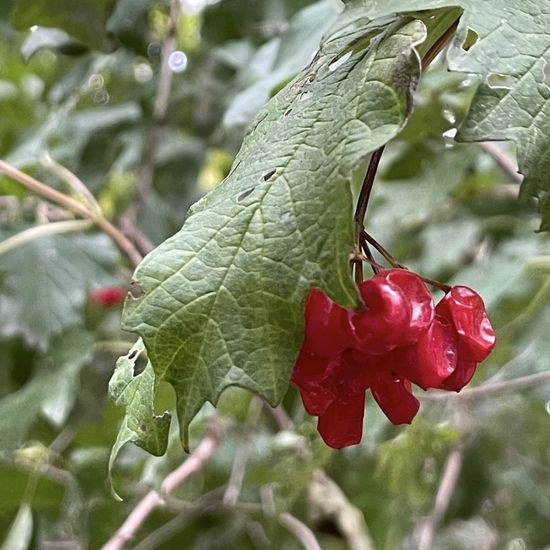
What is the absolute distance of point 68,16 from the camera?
3.83 feet

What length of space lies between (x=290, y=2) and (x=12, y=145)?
67 centimetres

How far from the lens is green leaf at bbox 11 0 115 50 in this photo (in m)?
1.15

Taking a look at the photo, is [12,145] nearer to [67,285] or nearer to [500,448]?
[67,285]

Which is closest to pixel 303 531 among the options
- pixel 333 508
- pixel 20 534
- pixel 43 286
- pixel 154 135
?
pixel 333 508

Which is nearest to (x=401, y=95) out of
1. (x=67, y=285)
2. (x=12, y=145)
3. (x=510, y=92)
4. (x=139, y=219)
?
(x=510, y=92)

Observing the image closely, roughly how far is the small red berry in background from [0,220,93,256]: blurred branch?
14.0 inches

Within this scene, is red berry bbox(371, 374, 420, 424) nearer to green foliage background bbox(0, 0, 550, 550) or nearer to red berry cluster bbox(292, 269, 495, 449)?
red berry cluster bbox(292, 269, 495, 449)

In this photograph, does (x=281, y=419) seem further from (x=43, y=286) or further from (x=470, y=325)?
(x=470, y=325)

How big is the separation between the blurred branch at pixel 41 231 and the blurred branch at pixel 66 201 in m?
0.03

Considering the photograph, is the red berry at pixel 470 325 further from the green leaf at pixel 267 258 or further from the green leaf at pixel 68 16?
the green leaf at pixel 68 16

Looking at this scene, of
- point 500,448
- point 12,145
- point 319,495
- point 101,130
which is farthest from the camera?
point 500,448

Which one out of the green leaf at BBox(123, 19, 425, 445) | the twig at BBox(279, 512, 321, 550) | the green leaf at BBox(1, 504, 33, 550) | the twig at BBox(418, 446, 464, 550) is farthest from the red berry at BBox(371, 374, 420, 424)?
the twig at BBox(418, 446, 464, 550)

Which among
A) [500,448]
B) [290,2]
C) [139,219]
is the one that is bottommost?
[500,448]

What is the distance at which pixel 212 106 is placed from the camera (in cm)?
173
